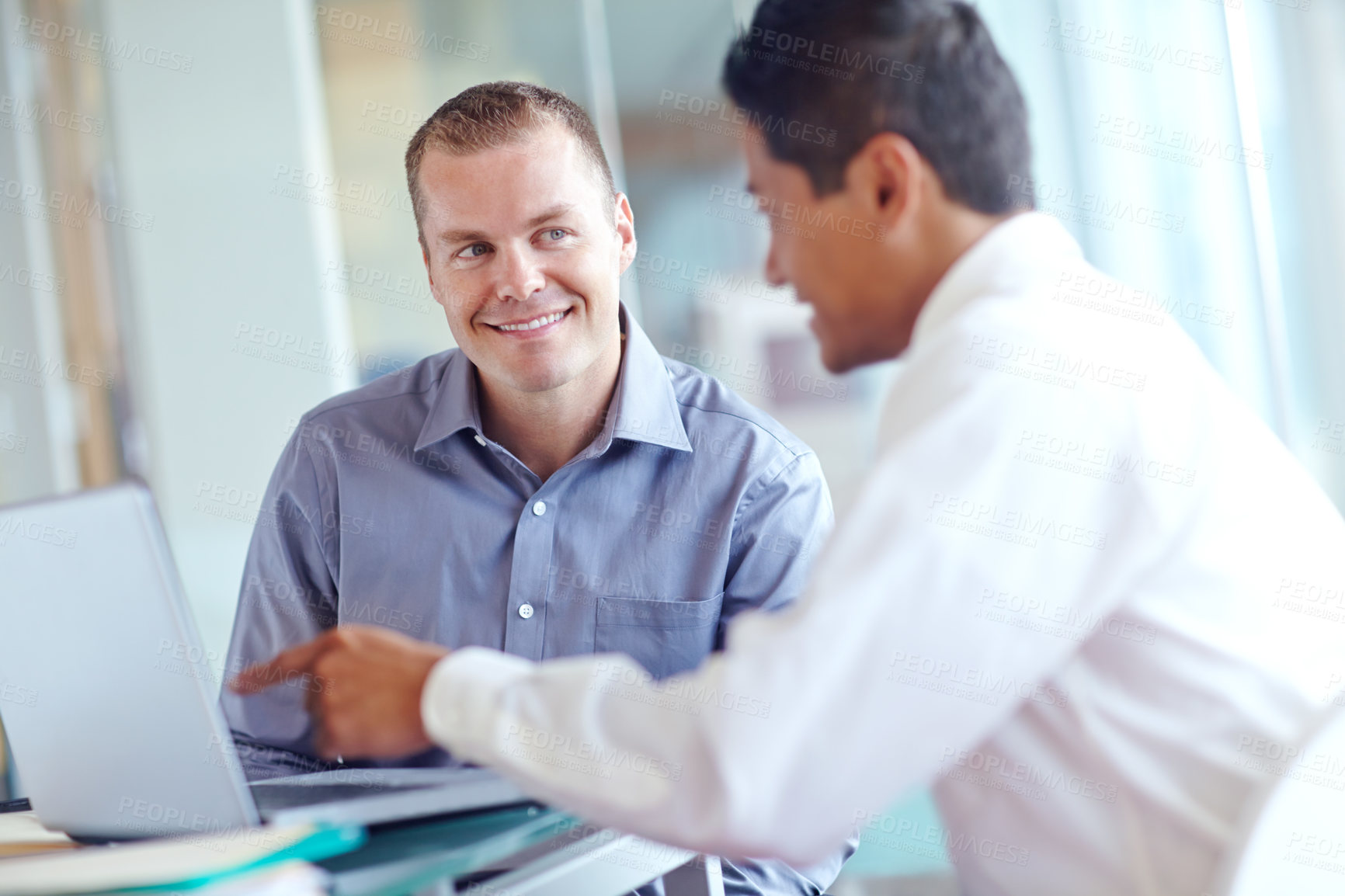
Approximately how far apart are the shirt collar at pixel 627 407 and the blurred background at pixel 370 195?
1.48 metres

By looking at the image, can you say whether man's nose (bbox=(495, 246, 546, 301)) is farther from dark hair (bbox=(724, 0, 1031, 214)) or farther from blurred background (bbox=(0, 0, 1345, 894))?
blurred background (bbox=(0, 0, 1345, 894))

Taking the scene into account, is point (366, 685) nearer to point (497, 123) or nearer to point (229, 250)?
point (497, 123)

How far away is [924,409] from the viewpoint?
0.86m

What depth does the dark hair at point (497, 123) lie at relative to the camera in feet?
5.46

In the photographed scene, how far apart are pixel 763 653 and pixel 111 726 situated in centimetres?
51

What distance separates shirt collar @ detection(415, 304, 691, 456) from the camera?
163cm

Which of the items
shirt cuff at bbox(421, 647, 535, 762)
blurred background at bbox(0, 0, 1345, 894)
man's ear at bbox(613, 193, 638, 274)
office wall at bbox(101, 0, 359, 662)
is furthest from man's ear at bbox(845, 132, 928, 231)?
office wall at bbox(101, 0, 359, 662)

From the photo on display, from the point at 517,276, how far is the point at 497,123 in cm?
22

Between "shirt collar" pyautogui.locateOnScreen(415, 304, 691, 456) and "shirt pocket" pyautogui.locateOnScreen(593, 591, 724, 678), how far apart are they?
22cm

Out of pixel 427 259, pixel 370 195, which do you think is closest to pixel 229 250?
pixel 370 195

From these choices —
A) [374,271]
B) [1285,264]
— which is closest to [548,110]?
[1285,264]

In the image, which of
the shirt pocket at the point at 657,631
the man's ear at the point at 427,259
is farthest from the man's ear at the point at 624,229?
the shirt pocket at the point at 657,631

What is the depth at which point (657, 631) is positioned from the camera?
1.53 metres

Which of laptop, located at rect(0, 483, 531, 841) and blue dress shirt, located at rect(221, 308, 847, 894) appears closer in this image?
laptop, located at rect(0, 483, 531, 841)
